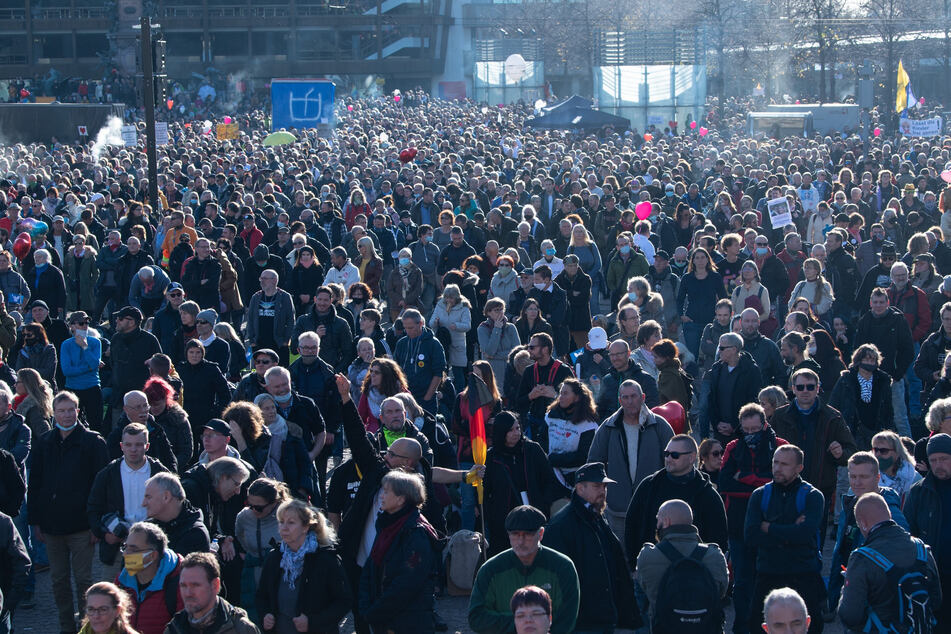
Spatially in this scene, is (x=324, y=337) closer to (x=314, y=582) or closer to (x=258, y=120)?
(x=314, y=582)

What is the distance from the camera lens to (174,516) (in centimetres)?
621

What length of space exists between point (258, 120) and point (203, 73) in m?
39.7

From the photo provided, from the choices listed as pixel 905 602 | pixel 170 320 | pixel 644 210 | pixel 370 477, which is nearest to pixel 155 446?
pixel 370 477

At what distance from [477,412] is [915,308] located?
5.49 meters

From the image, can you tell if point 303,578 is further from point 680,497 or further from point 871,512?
point 871,512

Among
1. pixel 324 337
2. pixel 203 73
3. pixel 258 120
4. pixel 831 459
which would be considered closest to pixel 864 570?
pixel 831 459

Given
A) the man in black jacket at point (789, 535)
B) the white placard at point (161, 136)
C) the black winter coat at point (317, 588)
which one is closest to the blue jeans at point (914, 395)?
the man in black jacket at point (789, 535)

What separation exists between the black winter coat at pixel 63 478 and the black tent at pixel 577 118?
2866cm

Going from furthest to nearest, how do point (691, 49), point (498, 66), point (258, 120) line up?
point (498, 66) → point (258, 120) → point (691, 49)

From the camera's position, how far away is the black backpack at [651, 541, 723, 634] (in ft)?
18.0

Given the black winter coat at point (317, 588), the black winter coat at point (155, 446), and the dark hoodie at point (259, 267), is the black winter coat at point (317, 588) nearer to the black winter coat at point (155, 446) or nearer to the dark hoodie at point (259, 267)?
the black winter coat at point (155, 446)

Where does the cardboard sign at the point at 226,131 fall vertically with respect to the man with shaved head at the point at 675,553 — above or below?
above

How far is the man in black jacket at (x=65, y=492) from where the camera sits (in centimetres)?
740

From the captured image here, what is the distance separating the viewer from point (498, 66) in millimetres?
60938
